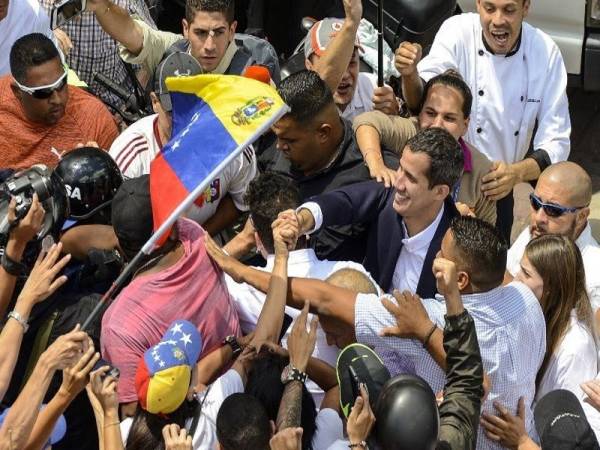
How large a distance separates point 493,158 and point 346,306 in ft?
6.49

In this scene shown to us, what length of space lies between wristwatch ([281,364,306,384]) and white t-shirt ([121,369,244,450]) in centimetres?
18

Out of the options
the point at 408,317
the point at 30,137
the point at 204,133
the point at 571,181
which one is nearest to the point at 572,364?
the point at 408,317

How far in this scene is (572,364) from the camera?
405 cm

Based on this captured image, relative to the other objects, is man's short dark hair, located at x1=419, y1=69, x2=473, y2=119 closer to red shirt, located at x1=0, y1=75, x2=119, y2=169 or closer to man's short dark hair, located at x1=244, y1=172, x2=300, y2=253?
man's short dark hair, located at x1=244, y1=172, x2=300, y2=253

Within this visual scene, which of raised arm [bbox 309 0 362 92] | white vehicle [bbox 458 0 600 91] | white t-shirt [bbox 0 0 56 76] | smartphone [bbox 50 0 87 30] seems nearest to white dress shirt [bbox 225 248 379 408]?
raised arm [bbox 309 0 362 92]

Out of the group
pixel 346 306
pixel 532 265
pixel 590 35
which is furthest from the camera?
pixel 590 35

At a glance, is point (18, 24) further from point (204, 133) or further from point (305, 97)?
point (204, 133)

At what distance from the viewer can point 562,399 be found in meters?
3.53

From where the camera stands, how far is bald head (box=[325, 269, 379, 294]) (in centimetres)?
405

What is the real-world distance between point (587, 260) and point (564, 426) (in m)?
1.38

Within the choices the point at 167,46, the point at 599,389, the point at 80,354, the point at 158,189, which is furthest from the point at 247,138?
the point at 167,46

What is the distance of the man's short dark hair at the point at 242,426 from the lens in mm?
3402

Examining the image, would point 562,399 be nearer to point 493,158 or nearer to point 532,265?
point 532,265

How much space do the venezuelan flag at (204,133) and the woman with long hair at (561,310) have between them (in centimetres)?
114
